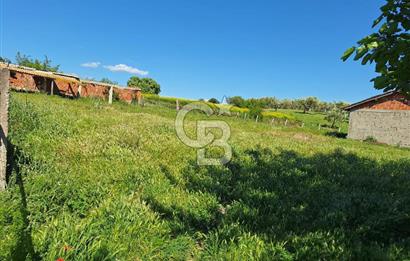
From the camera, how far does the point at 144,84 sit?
4739 inches

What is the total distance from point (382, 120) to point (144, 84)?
3951 inches

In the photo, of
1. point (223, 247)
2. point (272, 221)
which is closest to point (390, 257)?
point (272, 221)

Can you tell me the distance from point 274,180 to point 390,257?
335cm

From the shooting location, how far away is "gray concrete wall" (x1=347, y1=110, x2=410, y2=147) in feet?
96.5

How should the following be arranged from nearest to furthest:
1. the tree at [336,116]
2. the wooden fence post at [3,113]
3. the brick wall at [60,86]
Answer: the wooden fence post at [3,113] < the brick wall at [60,86] < the tree at [336,116]

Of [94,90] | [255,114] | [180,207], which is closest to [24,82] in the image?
[94,90]

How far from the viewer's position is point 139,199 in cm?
521

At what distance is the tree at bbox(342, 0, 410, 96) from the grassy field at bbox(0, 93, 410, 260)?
227 cm

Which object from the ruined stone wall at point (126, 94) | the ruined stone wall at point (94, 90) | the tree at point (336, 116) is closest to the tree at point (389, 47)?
the ruined stone wall at point (94, 90)

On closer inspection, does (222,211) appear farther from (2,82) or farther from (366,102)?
(366,102)

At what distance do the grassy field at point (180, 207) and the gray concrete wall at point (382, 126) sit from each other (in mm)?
24878

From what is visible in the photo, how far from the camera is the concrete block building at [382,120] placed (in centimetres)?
2948

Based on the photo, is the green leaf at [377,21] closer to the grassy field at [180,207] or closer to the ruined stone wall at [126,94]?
the grassy field at [180,207]

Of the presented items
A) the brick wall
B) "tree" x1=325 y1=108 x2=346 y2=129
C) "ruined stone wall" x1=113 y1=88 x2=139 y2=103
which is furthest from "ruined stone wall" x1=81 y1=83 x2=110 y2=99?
"tree" x1=325 y1=108 x2=346 y2=129
